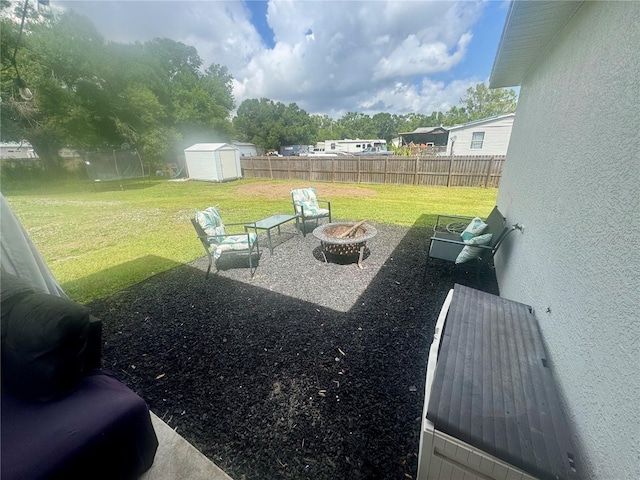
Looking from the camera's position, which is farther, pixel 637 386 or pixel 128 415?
pixel 128 415

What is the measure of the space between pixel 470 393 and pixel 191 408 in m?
2.03

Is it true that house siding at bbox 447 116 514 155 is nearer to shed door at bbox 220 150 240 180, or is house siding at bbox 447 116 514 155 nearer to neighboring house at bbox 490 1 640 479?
shed door at bbox 220 150 240 180

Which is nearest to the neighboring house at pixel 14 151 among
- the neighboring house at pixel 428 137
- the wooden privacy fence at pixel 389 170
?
the wooden privacy fence at pixel 389 170

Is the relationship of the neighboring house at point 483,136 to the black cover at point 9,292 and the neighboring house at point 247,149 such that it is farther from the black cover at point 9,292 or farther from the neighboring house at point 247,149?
the neighboring house at point 247,149

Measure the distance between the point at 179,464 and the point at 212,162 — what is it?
603 inches

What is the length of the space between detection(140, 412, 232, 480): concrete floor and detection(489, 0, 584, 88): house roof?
4.48 metres

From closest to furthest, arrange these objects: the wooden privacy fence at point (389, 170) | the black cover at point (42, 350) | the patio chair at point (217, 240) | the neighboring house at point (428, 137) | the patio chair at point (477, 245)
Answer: the black cover at point (42, 350) < the patio chair at point (477, 245) < the patio chair at point (217, 240) < the wooden privacy fence at point (389, 170) < the neighboring house at point (428, 137)

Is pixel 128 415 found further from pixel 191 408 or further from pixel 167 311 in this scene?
pixel 167 311

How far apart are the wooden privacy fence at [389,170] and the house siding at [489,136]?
7.12m

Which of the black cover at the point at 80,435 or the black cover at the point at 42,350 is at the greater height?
the black cover at the point at 42,350

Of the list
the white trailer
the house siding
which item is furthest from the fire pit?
the white trailer

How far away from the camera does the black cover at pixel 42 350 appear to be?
1310 millimetres

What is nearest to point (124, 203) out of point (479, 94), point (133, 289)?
point (133, 289)

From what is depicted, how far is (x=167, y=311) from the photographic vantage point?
325 cm
